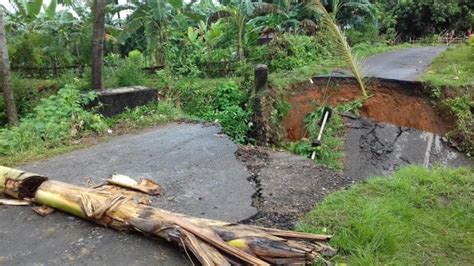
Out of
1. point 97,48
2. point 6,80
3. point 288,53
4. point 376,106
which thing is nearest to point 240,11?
point 288,53

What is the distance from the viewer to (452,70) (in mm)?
9156

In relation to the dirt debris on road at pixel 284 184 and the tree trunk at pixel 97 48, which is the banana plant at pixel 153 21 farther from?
the dirt debris on road at pixel 284 184

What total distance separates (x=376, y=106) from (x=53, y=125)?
6392 millimetres

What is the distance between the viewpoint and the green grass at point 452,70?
320 inches

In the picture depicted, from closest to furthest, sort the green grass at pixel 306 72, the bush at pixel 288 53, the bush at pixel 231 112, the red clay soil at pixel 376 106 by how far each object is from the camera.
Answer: the bush at pixel 231 112 < the red clay soil at pixel 376 106 < the green grass at pixel 306 72 < the bush at pixel 288 53

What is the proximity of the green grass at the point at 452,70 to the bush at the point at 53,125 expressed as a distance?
6658 mm

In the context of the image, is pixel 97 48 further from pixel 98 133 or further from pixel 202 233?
pixel 202 233

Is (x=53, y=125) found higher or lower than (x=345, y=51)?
lower

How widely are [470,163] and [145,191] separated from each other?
5.95 meters

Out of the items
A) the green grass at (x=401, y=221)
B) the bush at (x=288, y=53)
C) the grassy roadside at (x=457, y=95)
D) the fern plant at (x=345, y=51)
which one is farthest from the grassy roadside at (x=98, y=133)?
the grassy roadside at (x=457, y=95)

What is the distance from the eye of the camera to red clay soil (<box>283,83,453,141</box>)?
316 inches

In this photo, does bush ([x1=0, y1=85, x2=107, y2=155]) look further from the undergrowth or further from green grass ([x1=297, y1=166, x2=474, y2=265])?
green grass ([x1=297, y1=166, x2=474, y2=265])

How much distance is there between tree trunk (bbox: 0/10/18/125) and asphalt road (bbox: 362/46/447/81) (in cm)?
732

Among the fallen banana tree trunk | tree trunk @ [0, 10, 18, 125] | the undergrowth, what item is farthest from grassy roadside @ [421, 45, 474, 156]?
tree trunk @ [0, 10, 18, 125]
